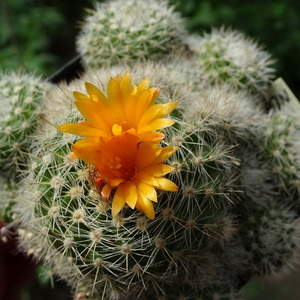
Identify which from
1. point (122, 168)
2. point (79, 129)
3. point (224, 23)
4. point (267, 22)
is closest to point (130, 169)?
point (122, 168)

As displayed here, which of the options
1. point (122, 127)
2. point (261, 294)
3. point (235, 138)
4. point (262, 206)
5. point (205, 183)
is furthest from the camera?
point (261, 294)

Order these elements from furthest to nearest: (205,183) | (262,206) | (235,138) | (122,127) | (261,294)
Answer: (261,294) → (262,206) → (235,138) → (205,183) → (122,127)

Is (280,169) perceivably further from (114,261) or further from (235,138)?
(114,261)

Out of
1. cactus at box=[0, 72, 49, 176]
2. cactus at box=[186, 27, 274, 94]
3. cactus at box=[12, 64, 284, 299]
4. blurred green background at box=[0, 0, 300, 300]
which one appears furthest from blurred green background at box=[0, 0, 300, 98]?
→ cactus at box=[12, 64, 284, 299]

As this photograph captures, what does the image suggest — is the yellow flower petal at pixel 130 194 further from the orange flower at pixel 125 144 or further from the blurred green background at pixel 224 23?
the blurred green background at pixel 224 23

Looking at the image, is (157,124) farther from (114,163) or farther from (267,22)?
(267,22)

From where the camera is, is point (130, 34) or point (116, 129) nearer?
point (116, 129)

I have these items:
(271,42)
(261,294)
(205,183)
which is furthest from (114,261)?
(271,42)
